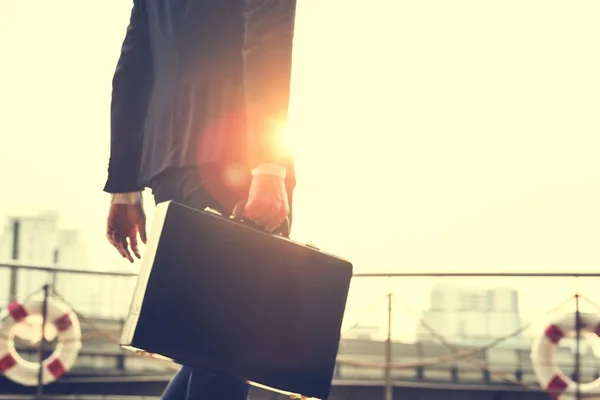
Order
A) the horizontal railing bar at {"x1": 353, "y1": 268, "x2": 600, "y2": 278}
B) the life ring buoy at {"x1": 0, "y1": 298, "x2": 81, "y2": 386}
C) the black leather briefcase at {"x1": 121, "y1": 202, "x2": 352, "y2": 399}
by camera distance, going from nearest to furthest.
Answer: the black leather briefcase at {"x1": 121, "y1": 202, "x2": 352, "y2": 399} < the horizontal railing bar at {"x1": 353, "y1": 268, "x2": 600, "y2": 278} < the life ring buoy at {"x1": 0, "y1": 298, "x2": 81, "y2": 386}

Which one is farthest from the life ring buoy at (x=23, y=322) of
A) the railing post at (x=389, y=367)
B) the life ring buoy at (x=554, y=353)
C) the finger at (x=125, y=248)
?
the finger at (x=125, y=248)

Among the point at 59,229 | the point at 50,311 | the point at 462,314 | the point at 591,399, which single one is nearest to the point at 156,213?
the point at 591,399

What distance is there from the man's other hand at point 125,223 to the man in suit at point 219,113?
0.11 m

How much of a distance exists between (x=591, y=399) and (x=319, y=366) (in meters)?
4.22

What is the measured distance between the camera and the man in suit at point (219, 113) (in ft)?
4.14

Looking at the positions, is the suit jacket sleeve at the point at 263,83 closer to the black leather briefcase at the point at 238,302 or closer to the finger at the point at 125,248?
the black leather briefcase at the point at 238,302

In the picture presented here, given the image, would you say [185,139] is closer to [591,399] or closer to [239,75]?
[239,75]

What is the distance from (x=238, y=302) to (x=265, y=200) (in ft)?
0.50

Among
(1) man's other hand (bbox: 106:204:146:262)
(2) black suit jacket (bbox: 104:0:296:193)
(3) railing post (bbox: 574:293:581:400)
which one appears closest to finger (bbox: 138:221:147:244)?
(1) man's other hand (bbox: 106:204:146:262)

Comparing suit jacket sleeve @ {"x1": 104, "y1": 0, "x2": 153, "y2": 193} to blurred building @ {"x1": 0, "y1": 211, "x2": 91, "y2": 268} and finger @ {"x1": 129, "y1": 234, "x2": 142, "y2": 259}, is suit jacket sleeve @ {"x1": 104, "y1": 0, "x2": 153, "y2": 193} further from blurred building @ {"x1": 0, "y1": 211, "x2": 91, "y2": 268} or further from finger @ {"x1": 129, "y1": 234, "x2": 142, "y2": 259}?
blurred building @ {"x1": 0, "y1": 211, "x2": 91, "y2": 268}

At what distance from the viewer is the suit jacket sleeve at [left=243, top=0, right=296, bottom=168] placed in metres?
1.26

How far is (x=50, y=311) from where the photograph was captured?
570 cm

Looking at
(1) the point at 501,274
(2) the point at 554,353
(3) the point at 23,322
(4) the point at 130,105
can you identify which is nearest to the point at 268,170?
(4) the point at 130,105

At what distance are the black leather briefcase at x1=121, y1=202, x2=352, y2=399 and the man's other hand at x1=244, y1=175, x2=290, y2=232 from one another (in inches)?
1.0
